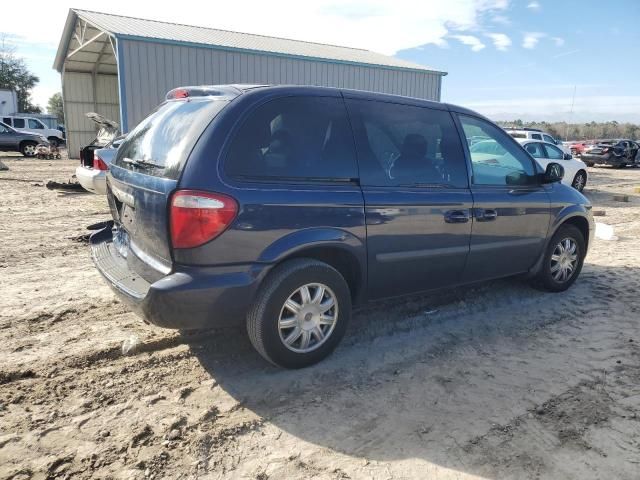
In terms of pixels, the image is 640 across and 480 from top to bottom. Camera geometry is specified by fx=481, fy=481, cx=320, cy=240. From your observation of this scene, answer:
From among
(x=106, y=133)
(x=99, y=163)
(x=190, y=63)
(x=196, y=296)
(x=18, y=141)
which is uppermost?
(x=190, y=63)

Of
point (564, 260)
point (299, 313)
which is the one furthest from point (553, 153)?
point (299, 313)

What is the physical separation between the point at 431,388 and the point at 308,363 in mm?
850

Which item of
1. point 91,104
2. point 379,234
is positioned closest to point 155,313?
point 379,234

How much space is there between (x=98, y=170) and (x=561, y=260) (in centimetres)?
679

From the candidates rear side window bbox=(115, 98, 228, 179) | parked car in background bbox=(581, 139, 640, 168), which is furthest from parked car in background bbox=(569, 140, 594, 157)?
rear side window bbox=(115, 98, 228, 179)

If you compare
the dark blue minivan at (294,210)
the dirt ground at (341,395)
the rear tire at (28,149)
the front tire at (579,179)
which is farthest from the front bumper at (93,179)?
the rear tire at (28,149)

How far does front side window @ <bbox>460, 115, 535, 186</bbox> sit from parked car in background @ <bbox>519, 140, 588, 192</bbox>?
806 cm

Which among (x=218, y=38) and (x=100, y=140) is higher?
(x=218, y=38)

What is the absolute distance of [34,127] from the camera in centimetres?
2917

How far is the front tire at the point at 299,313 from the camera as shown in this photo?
3064 millimetres

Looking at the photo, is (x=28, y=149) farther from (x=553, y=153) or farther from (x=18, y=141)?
(x=553, y=153)

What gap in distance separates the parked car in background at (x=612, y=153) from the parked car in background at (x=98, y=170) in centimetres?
2538

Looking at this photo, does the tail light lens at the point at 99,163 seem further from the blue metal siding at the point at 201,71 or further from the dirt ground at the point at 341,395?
the blue metal siding at the point at 201,71

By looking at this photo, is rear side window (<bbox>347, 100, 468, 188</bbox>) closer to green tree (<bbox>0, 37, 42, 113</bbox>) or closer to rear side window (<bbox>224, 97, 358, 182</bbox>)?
rear side window (<bbox>224, 97, 358, 182</bbox>)
